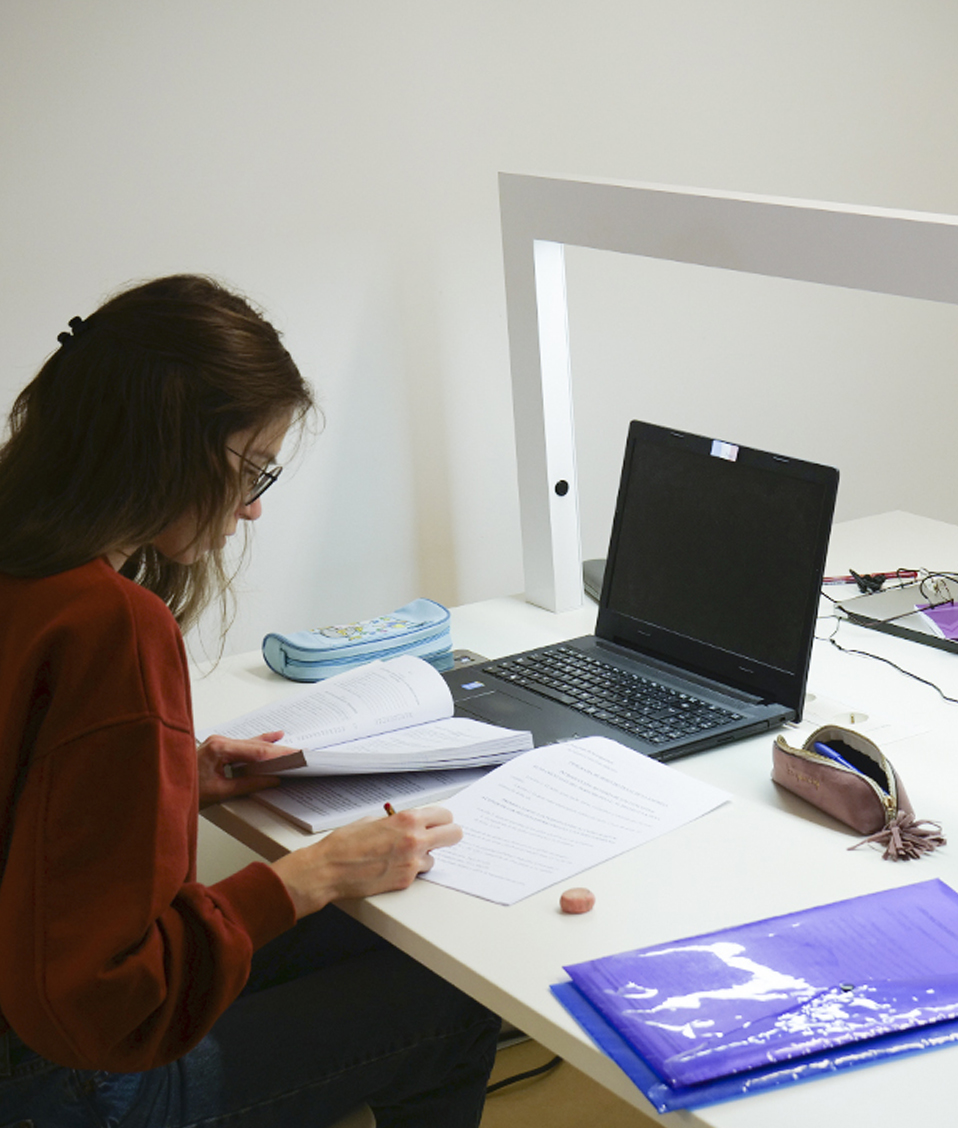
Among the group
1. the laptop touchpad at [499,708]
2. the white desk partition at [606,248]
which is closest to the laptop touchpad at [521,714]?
the laptop touchpad at [499,708]

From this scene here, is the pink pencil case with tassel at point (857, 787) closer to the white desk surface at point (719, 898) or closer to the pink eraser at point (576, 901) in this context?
the white desk surface at point (719, 898)

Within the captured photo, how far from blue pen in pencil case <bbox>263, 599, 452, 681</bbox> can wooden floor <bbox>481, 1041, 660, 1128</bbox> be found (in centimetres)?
73

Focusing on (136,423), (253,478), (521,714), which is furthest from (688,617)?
(136,423)

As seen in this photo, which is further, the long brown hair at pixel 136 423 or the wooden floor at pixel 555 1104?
the wooden floor at pixel 555 1104

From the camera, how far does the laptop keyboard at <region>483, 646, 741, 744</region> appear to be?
4.40 ft

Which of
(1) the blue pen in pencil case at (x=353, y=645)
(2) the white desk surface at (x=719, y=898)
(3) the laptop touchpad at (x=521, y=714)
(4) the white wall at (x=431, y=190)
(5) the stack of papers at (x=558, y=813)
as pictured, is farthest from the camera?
(4) the white wall at (x=431, y=190)

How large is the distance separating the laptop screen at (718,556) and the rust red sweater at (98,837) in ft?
2.31

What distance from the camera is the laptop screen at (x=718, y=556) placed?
1.36 meters

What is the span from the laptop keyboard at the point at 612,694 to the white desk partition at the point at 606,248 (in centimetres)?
28

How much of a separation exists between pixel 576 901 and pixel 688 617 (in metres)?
0.56

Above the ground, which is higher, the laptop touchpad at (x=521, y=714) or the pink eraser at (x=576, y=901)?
the laptop touchpad at (x=521, y=714)

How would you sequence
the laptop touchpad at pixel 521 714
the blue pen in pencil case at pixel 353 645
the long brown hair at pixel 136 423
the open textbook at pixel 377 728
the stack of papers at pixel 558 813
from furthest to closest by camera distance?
1. the blue pen in pencil case at pixel 353 645
2. the laptop touchpad at pixel 521 714
3. the open textbook at pixel 377 728
4. the stack of papers at pixel 558 813
5. the long brown hair at pixel 136 423

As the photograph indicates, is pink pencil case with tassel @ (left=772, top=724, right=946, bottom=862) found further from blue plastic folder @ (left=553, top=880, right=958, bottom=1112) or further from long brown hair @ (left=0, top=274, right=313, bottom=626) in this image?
long brown hair @ (left=0, top=274, right=313, bottom=626)

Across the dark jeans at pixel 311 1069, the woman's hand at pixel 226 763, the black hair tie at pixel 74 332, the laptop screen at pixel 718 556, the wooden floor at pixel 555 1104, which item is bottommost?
the wooden floor at pixel 555 1104
